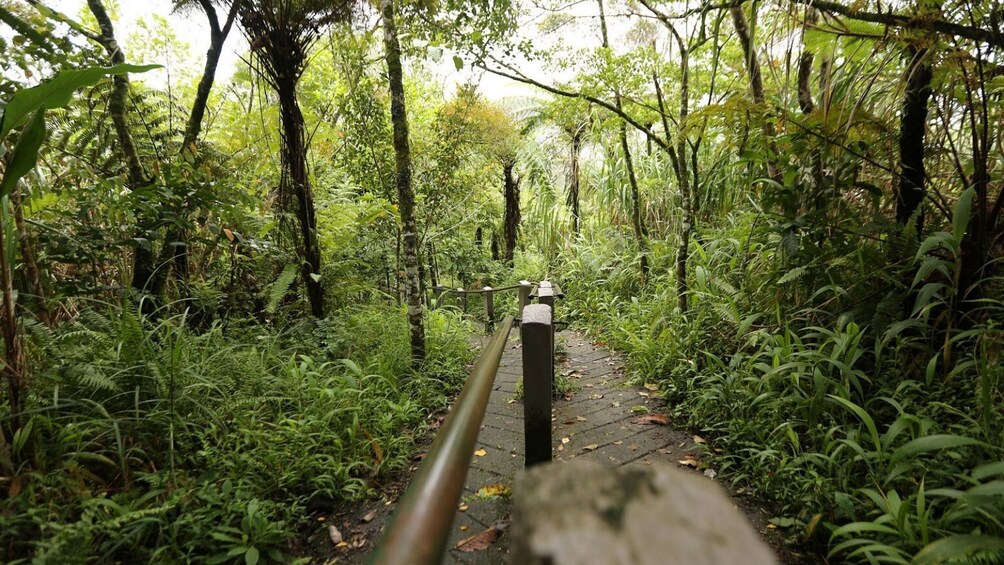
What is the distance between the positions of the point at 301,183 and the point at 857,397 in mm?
4421

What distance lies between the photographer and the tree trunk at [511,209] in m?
11.0

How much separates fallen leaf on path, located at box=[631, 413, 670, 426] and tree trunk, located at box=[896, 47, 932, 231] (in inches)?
77.3

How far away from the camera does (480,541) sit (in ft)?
6.73

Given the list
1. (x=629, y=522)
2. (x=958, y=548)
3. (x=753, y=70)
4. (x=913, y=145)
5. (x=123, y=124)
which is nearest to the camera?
(x=629, y=522)

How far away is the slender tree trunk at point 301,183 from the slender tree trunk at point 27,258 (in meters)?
1.75

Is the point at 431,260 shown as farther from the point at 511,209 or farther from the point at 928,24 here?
the point at 928,24

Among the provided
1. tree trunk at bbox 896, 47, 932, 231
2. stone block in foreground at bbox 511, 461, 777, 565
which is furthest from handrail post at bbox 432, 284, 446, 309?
stone block in foreground at bbox 511, 461, 777, 565

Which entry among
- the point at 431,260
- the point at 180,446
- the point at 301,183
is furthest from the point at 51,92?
the point at 431,260

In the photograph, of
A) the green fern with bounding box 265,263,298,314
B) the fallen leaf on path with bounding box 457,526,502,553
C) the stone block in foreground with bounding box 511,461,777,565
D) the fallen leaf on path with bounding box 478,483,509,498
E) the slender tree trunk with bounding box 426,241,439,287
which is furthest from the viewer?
the slender tree trunk with bounding box 426,241,439,287

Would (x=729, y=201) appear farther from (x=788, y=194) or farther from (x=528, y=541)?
(x=528, y=541)

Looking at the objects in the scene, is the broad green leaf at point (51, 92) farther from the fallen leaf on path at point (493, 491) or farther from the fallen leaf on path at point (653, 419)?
the fallen leaf on path at point (653, 419)

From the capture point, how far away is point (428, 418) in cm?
346

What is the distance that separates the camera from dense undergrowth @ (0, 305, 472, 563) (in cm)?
170

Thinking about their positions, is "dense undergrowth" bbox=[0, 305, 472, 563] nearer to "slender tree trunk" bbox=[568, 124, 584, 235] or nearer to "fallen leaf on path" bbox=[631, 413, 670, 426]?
"fallen leaf on path" bbox=[631, 413, 670, 426]
